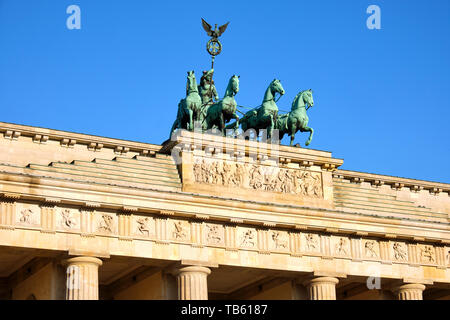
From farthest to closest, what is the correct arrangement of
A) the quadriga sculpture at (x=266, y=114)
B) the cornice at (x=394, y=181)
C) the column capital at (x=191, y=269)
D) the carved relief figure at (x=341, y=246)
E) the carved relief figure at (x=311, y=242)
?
1. the cornice at (x=394, y=181)
2. the quadriga sculpture at (x=266, y=114)
3. the carved relief figure at (x=341, y=246)
4. the carved relief figure at (x=311, y=242)
5. the column capital at (x=191, y=269)

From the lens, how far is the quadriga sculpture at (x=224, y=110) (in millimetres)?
37531

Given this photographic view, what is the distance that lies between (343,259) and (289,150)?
4455 millimetres

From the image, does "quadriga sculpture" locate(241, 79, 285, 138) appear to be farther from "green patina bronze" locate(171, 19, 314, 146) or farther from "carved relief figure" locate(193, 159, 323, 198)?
"carved relief figure" locate(193, 159, 323, 198)

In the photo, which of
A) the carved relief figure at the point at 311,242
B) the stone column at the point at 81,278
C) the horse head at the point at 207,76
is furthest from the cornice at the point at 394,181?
the stone column at the point at 81,278

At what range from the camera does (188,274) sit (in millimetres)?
34125

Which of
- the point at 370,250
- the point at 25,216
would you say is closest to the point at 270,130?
the point at 370,250

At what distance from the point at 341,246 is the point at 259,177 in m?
3.99

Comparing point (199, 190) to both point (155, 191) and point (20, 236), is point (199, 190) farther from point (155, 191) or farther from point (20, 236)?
point (20, 236)

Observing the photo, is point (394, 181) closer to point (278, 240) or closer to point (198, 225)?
point (278, 240)

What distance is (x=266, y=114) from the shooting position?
38.4 metres

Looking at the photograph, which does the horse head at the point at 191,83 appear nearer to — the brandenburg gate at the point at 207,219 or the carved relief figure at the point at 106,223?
the brandenburg gate at the point at 207,219

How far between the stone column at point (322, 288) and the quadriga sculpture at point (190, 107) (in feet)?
23.6

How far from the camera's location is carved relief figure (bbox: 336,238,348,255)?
37.0m
